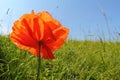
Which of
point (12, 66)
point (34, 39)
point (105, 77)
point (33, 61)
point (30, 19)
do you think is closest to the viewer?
point (34, 39)

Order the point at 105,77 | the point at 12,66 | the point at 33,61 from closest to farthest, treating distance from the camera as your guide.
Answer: the point at 12,66
the point at 33,61
the point at 105,77

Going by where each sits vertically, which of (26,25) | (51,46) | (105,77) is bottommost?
(105,77)

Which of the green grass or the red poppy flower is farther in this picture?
the green grass

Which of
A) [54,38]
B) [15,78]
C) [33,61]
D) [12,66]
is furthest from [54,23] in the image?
[33,61]

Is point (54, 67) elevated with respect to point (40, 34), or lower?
lower

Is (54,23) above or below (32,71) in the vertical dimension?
above

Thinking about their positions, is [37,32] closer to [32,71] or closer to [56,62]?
[32,71]

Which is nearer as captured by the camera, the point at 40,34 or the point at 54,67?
the point at 40,34

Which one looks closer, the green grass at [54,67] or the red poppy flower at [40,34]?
the red poppy flower at [40,34]
